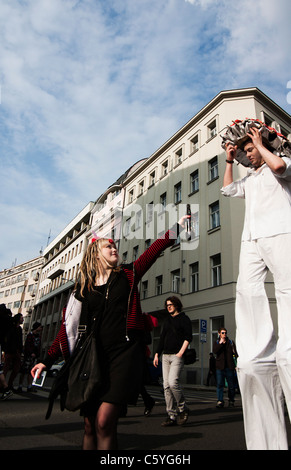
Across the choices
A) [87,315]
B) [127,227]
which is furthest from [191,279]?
[87,315]

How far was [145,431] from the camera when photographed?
443cm

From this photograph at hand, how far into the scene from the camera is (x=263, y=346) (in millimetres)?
2266

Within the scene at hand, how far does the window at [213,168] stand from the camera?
2446 centimetres

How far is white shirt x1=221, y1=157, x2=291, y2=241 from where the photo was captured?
248 cm

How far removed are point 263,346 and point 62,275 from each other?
5636 centimetres

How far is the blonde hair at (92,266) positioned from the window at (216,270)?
18.8 meters

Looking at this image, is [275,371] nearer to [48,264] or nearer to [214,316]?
[214,316]

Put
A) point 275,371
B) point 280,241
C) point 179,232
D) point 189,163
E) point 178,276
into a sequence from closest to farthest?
point 275,371 → point 280,241 → point 179,232 → point 178,276 → point 189,163

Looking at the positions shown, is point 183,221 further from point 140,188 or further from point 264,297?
point 140,188

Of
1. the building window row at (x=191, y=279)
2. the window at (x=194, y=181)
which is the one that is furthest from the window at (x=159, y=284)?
the window at (x=194, y=181)

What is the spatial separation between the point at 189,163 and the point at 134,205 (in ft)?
32.7

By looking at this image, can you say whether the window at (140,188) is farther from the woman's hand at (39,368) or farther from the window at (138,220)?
the woman's hand at (39,368)

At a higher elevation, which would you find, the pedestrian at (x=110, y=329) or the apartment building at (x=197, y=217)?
the apartment building at (x=197, y=217)
